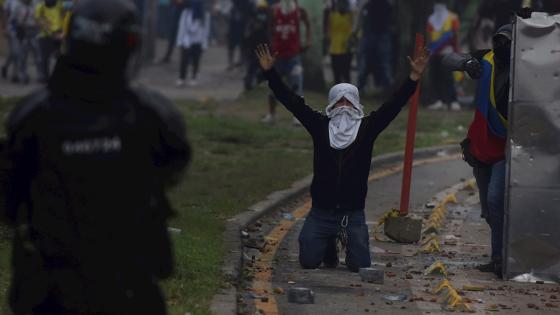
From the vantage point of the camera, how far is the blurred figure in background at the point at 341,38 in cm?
2117

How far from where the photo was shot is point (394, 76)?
23.1 metres

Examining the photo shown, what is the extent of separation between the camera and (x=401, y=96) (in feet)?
32.4

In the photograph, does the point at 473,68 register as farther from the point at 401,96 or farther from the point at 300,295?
the point at 300,295

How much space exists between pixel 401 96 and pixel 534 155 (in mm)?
962

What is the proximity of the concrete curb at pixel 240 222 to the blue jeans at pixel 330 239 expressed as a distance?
1.50ft

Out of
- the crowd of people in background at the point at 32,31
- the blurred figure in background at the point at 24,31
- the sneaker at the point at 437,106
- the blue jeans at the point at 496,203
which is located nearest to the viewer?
the blue jeans at the point at 496,203

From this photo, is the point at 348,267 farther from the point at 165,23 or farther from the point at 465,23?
the point at 165,23

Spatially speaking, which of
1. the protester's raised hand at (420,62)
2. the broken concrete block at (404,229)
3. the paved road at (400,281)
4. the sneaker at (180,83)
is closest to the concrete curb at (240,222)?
the paved road at (400,281)

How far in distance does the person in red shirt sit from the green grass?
58 cm

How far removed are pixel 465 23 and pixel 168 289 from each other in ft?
66.4

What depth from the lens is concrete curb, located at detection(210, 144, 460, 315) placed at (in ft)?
27.1

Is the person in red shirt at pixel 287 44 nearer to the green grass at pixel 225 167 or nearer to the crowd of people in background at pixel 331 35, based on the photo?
the crowd of people in background at pixel 331 35

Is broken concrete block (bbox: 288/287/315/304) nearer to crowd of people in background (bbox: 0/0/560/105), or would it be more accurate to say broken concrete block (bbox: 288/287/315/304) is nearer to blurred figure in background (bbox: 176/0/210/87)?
crowd of people in background (bbox: 0/0/560/105)

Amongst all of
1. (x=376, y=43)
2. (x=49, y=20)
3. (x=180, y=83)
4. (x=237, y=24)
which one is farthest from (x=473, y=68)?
(x=237, y=24)
